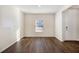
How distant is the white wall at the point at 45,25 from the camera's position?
11367mm

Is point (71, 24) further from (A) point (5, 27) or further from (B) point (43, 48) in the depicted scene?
(A) point (5, 27)

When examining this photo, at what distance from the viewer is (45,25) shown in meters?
11.5

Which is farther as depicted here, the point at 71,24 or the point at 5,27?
the point at 71,24

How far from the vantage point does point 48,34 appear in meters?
11.5

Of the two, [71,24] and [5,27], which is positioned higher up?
[71,24]

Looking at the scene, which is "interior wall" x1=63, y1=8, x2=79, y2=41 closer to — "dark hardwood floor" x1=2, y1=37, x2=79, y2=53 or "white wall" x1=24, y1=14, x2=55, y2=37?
"dark hardwood floor" x1=2, y1=37, x2=79, y2=53

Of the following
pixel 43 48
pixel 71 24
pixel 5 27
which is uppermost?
pixel 71 24

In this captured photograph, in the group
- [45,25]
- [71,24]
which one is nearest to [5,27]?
[71,24]

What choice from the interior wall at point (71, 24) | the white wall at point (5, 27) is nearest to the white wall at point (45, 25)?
the interior wall at point (71, 24)

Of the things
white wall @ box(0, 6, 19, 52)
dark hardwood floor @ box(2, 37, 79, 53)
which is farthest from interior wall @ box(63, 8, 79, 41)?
white wall @ box(0, 6, 19, 52)

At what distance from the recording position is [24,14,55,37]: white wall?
1137 centimetres

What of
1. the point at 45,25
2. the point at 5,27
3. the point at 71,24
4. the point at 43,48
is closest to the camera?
the point at 5,27

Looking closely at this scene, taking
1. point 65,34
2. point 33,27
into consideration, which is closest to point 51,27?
point 33,27
